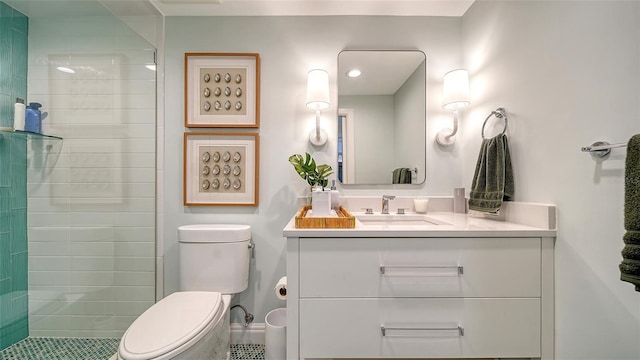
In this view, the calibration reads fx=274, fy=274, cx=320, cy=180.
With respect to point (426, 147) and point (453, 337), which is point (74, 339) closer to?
point (453, 337)

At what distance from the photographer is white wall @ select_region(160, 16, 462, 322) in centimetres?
174

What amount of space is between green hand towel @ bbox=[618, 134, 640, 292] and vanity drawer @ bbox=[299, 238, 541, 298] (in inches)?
14.2

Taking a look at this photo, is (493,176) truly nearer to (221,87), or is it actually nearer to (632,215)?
(632,215)

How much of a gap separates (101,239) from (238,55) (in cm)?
132

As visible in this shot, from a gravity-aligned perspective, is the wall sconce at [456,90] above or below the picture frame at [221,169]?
above

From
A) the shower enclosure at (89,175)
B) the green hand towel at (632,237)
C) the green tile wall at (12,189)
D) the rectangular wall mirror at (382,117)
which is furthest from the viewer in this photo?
the rectangular wall mirror at (382,117)

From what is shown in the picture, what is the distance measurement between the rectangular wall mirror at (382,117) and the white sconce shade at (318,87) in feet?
0.50

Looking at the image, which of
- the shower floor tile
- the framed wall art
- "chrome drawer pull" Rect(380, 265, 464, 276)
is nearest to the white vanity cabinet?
"chrome drawer pull" Rect(380, 265, 464, 276)

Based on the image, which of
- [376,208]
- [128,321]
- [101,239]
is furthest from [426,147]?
[128,321]

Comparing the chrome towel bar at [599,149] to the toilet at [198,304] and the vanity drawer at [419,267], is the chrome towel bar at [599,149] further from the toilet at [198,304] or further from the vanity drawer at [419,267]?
the toilet at [198,304]

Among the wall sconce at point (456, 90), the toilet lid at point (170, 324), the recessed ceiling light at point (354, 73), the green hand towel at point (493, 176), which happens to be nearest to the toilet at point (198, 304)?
the toilet lid at point (170, 324)

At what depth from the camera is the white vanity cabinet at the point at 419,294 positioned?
105cm

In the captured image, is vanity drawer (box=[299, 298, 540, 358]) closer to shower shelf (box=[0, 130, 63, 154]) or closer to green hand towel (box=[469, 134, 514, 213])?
green hand towel (box=[469, 134, 514, 213])

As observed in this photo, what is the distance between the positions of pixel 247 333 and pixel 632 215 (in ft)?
6.01
